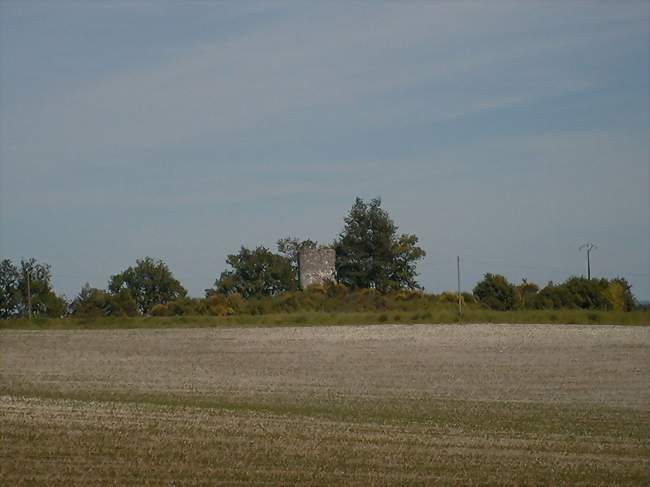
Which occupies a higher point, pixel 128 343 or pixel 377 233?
pixel 377 233

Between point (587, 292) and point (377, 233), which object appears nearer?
point (587, 292)

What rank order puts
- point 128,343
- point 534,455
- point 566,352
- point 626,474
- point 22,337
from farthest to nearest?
point 22,337, point 128,343, point 566,352, point 534,455, point 626,474

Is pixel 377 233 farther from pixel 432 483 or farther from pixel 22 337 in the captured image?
pixel 432 483

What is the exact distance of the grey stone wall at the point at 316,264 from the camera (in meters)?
54.3

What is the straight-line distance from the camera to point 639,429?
16594 mm

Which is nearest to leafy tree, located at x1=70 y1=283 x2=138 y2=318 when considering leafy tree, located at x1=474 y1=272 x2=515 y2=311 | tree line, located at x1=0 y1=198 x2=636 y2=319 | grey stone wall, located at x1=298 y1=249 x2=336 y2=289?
tree line, located at x1=0 y1=198 x2=636 y2=319

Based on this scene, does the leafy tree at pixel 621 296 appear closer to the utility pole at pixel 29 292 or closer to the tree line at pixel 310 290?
the tree line at pixel 310 290

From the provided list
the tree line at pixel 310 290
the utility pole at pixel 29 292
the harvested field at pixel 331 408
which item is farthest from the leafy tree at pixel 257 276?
the harvested field at pixel 331 408

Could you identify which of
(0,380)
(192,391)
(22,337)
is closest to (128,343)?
(22,337)

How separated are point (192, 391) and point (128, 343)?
14.3 meters

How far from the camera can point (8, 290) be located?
54.0m

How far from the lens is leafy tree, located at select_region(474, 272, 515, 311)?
50844 mm

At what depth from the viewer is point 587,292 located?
162 ft

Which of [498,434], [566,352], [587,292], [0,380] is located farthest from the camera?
[587,292]
